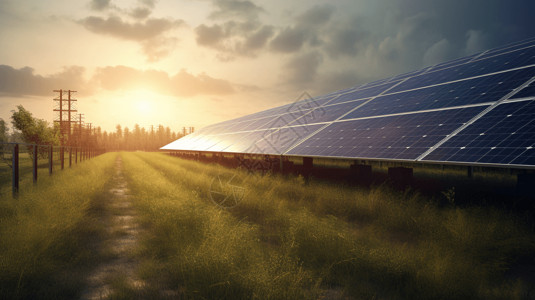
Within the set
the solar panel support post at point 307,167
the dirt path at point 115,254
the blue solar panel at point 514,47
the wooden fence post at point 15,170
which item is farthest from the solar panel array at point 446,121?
the wooden fence post at point 15,170

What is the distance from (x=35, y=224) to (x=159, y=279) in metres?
4.21

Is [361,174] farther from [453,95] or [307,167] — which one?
[453,95]

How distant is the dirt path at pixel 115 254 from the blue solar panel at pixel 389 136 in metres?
7.64

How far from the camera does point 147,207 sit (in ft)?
34.7

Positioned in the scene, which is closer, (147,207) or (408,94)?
(147,207)

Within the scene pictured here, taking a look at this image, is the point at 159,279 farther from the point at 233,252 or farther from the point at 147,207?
the point at 147,207

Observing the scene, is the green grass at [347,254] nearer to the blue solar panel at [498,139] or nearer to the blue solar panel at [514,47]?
the blue solar panel at [498,139]

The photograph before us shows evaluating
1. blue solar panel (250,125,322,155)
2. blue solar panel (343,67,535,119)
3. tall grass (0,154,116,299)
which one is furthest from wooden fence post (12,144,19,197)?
blue solar panel (343,67,535,119)

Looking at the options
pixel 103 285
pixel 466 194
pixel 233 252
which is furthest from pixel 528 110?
pixel 103 285

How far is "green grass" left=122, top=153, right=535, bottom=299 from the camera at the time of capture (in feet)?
15.4

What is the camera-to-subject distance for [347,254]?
590 cm

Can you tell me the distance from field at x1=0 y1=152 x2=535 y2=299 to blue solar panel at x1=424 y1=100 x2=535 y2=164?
1583 millimetres

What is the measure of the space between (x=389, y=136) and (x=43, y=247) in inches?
437

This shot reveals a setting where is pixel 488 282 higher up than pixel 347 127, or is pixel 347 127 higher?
pixel 347 127
